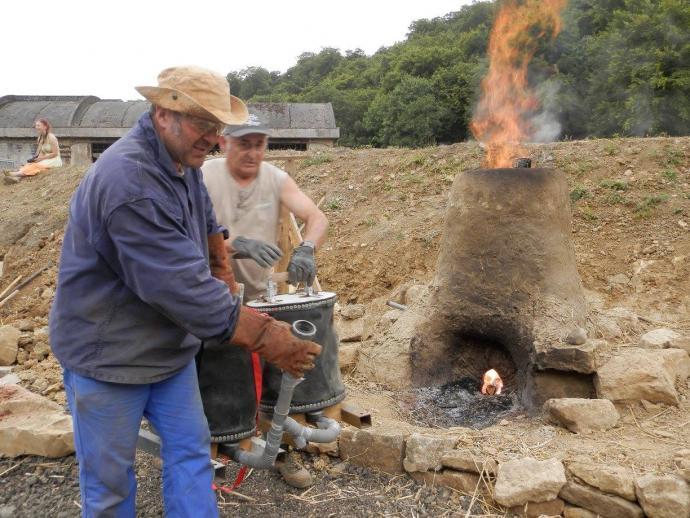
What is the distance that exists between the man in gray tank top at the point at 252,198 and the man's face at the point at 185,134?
1079mm

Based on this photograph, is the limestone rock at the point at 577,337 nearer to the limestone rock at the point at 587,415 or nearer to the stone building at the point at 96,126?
the limestone rock at the point at 587,415

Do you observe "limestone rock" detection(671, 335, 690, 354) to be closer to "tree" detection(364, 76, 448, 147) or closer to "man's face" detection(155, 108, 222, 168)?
"man's face" detection(155, 108, 222, 168)

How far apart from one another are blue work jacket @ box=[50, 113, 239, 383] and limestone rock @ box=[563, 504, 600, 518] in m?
1.97

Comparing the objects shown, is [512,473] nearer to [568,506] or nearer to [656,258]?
[568,506]

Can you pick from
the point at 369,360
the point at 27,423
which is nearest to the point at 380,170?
the point at 369,360

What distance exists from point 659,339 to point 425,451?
2.46 meters

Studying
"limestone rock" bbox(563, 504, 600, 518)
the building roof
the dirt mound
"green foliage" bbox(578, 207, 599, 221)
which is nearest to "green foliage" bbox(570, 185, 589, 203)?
the dirt mound

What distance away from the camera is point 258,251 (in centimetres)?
311

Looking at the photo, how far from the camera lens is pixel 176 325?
7.78ft

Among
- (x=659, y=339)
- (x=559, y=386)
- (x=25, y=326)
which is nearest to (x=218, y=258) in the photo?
(x=559, y=386)

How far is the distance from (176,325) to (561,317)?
3.15 meters

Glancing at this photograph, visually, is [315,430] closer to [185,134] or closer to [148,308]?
[148,308]

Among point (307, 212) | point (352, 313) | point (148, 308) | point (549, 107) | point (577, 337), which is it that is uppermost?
point (549, 107)

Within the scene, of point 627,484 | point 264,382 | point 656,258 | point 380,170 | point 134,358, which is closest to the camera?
point 134,358
